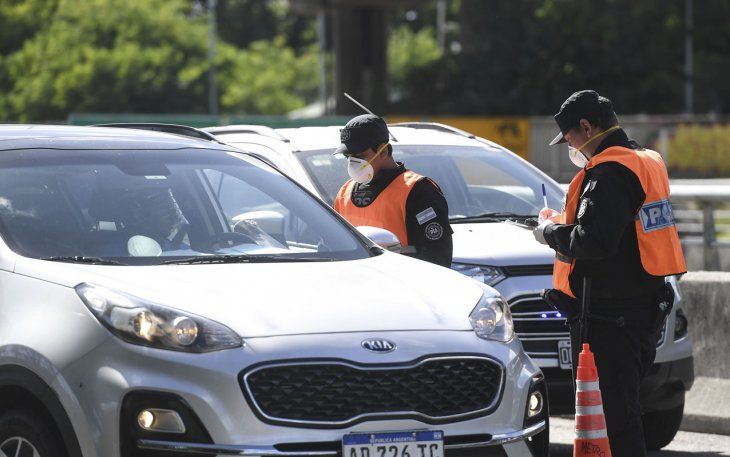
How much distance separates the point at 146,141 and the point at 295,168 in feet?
7.01

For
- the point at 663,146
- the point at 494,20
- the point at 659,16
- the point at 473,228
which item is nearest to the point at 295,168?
the point at 473,228

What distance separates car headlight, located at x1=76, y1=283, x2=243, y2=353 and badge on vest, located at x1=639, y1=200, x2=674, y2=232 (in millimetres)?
2002

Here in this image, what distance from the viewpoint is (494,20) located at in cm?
5462

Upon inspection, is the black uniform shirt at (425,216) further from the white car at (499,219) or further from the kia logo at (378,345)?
the kia logo at (378,345)

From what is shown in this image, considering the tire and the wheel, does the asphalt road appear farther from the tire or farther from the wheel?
the wheel

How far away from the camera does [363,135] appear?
25.0ft

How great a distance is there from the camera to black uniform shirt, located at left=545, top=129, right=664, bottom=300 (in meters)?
5.93

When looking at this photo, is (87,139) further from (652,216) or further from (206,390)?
(652,216)

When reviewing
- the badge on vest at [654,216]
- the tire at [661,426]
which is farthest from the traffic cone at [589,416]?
the tire at [661,426]

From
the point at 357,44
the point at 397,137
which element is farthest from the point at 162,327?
the point at 357,44

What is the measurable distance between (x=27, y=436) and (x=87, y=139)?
1.70 metres

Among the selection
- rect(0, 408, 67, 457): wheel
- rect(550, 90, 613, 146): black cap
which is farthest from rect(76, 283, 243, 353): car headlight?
rect(550, 90, 613, 146): black cap

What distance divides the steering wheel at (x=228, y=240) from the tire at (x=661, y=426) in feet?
9.88

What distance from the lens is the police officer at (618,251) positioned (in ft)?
19.6
